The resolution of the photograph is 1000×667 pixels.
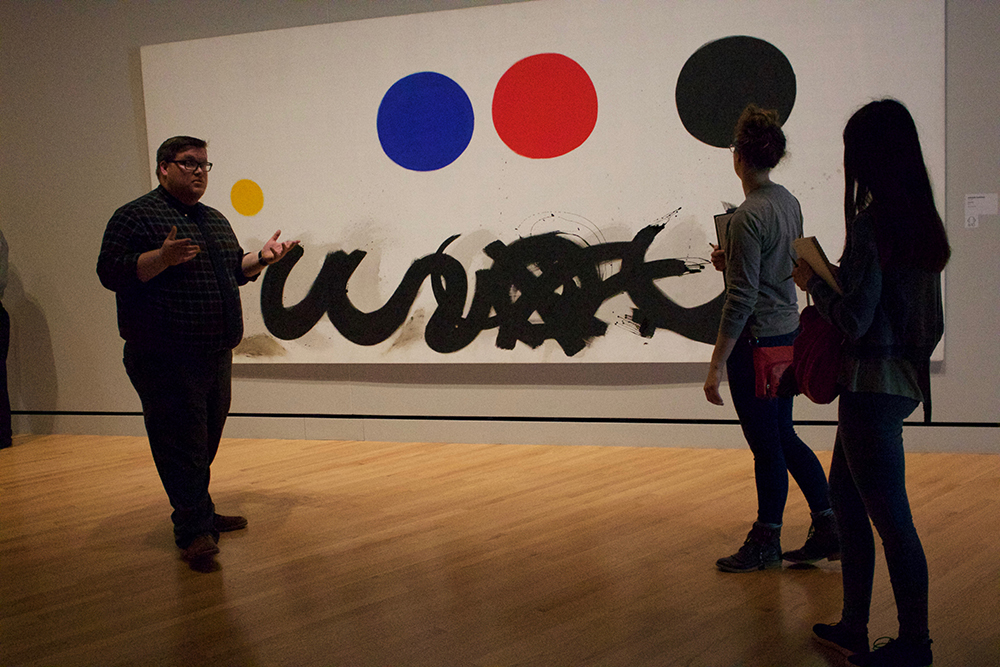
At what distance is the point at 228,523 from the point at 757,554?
204 cm

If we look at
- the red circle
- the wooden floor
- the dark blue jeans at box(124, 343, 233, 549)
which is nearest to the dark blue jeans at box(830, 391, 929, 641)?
the wooden floor

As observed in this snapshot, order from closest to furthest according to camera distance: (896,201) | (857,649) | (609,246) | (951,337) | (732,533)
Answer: (896,201)
(857,649)
(732,533)
(951,337)
(609,246)

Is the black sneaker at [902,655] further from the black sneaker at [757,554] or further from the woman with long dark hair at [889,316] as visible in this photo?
the black sneaker at [757,554]

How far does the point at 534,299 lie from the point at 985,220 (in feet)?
7.65

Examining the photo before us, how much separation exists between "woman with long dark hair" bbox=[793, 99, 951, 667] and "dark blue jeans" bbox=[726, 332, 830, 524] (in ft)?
2.26

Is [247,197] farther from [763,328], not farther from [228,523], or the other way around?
[763,328]

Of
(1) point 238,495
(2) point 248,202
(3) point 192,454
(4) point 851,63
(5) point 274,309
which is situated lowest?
(1) point 238,495

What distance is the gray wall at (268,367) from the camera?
13.9 ft

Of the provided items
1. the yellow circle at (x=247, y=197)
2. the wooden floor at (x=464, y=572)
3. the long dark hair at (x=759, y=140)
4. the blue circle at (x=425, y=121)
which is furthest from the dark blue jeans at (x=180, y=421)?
the yellow circle at (x=247, y=197)

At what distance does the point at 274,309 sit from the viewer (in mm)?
5258

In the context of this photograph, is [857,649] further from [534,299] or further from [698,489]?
[534,299]

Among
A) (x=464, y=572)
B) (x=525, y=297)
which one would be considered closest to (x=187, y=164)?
(x=464, y=572)

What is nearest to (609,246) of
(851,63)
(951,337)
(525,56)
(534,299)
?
(534,299)

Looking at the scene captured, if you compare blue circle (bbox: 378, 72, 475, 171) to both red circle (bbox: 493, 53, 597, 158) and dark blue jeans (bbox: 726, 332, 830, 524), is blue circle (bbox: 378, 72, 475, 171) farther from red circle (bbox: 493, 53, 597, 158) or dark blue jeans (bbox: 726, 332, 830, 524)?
dark blue jeans (bbox: 726, 332, 830, 524)
